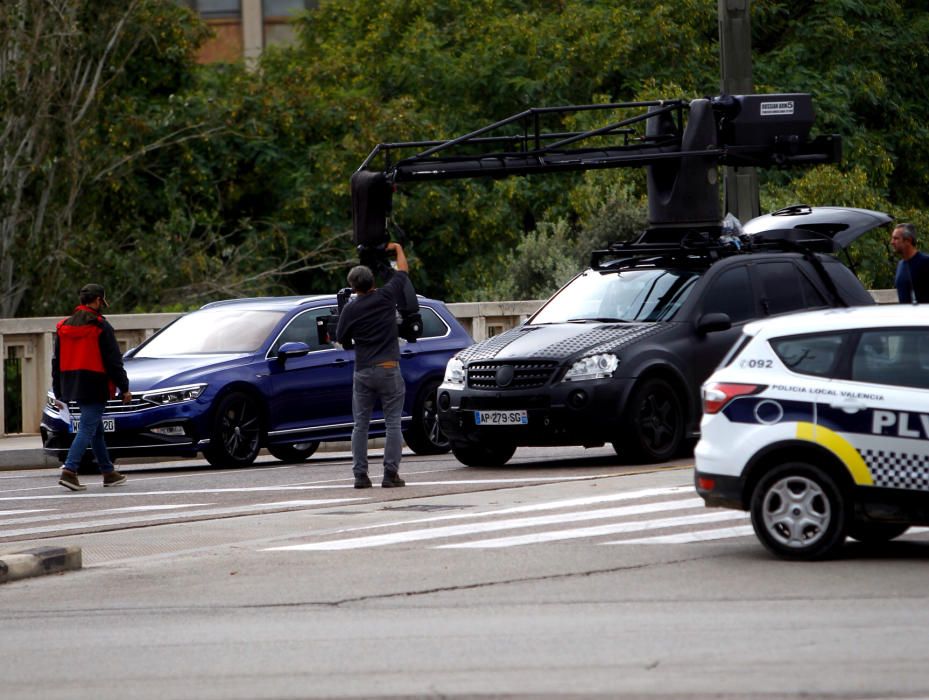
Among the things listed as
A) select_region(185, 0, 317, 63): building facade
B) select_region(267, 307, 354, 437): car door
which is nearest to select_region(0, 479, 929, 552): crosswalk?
select_region(267, 307, 354, 437): car door

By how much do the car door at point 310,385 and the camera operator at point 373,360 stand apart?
3.36 m

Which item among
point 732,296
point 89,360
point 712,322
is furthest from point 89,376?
point 732,296

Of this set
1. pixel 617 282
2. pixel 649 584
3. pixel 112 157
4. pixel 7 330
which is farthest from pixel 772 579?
pixel 112 157

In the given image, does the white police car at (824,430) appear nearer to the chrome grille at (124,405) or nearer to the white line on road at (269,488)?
the white line on road at (269,488)

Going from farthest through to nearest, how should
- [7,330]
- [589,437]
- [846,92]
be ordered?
1. [846,92]
2. [7,330]
3. [589,437]

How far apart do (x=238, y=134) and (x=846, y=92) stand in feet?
42.0

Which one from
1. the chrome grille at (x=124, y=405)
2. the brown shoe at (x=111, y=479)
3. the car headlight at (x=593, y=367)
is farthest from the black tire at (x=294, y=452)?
the car headlight at (x=593, y=367)

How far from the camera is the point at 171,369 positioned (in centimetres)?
1908

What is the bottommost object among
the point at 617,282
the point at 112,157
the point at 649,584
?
the point at 649,584

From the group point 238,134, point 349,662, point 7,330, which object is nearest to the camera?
point 349,662

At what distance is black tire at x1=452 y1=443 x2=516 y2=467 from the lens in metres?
17.5

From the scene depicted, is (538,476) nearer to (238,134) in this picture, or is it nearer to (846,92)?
(238,134)

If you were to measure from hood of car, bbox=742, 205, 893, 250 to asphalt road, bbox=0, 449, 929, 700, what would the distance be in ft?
12.6

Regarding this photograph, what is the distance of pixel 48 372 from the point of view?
23828 mm
